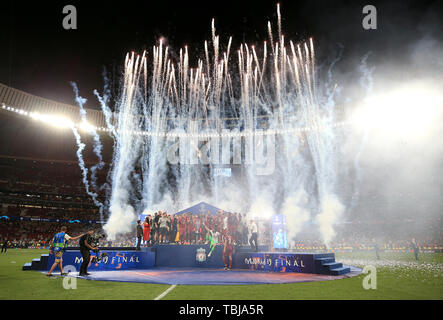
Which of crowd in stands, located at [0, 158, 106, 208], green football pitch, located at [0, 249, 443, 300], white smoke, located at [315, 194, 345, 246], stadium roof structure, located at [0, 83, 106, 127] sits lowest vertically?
white smoke, located at [315, 194, 345, 246]

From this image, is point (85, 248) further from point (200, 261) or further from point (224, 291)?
point (200, 261)

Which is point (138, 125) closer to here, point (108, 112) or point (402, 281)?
point (108, 112)

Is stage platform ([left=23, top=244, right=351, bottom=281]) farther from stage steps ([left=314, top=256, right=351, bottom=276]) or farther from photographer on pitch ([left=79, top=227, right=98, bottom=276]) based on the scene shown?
photographer on pitch ([left=79, top=227, right=98, bottom=276])

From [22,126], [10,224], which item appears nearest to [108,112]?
[22,126]

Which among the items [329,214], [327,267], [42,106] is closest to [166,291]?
[327,267]

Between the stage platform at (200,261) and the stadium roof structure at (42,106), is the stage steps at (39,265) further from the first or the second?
the stadium roof structure at (42,106)

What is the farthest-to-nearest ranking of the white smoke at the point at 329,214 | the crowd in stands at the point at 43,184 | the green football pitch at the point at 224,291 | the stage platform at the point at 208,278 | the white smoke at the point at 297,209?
the crowd in stands at the point at 43,184
the white smoke at the point at 297,209
the white smoke at the point at 329,214
the stage platform at the point at 208,278
the green football pitch at the point at 224,291

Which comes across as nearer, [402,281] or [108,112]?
[402,281]

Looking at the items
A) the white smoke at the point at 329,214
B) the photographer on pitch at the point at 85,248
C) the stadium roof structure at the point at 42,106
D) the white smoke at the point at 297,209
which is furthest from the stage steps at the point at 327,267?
the stadium roof structure at the point at 42,106

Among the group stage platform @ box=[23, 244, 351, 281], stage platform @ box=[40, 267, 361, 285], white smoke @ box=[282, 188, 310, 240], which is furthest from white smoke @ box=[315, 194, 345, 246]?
stage platform @ box=[40, 267, 361, 285]

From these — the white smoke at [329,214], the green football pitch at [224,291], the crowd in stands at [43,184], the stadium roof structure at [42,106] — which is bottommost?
the white smoke at [329,214]
